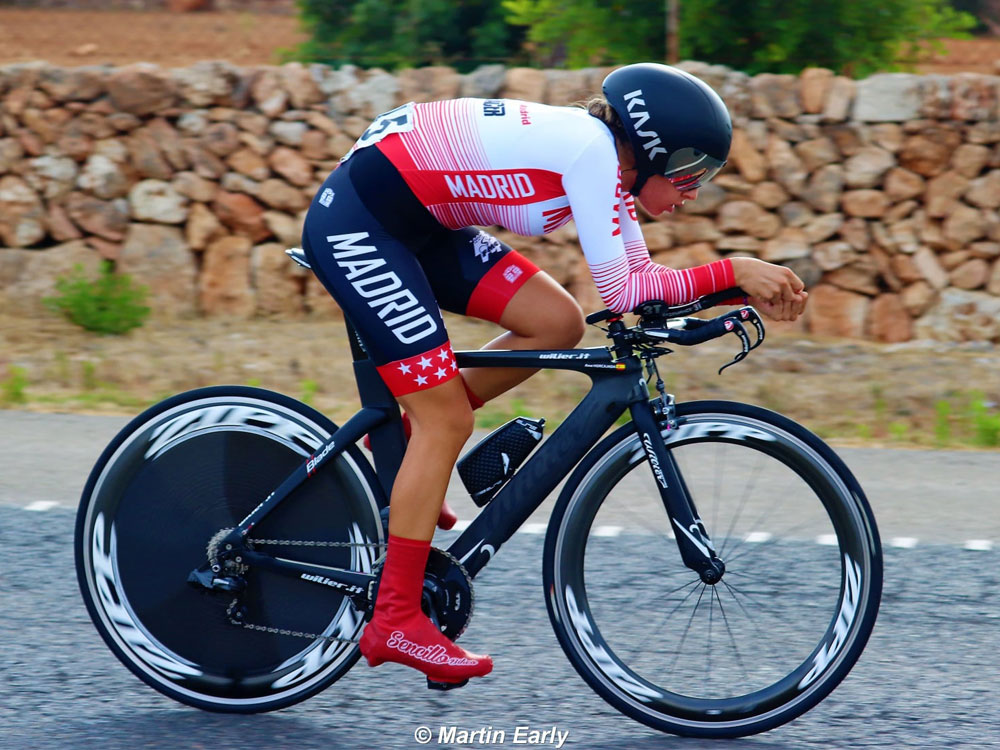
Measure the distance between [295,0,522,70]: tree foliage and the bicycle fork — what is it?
9.98 m

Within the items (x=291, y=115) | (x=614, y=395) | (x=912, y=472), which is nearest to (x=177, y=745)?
(x=614, y=395)

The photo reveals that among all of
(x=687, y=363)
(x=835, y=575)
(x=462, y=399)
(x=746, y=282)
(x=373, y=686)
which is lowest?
(x=687, y=363)

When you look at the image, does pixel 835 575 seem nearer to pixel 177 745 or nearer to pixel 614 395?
pixel 614 395

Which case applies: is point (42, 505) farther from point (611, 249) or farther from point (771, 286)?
point (771, 286)

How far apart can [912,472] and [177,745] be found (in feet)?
13.2

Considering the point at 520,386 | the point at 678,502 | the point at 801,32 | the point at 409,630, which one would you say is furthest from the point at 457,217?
the point at 801,32

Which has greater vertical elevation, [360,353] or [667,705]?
[360,353]

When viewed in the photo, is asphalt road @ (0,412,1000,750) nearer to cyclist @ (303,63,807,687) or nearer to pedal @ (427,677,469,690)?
pedal @ (427,677,469,690)

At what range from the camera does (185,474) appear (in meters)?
3.55

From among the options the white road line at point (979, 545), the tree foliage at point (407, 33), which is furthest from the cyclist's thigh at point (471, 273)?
the tree foliage at point (407, 33)

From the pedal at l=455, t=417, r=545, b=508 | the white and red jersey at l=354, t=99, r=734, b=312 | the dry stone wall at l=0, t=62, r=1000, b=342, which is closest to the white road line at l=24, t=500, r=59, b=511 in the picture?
the pedal at l=455, t=417, r=545, b=508

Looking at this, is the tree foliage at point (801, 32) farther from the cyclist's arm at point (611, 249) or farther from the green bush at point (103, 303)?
the cyclist's arm at point (611, 249)

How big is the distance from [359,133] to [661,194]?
276 inches

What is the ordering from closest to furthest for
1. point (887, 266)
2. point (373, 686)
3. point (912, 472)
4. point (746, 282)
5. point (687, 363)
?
point (746, 282) < point (373, 686) < point (912, 472) < point (687, 363) < point (887, 266)
